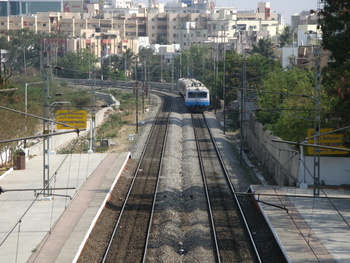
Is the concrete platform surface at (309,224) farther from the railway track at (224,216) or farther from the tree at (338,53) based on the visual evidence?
the tree at (338,53)

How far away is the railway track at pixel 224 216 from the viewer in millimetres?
20281

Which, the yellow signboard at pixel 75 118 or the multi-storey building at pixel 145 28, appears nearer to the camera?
the yellow signboard at pixel 75 118

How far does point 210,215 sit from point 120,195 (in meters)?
5.55

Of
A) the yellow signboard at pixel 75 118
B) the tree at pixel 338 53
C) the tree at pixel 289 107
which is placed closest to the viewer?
the tree at pixel 338 53

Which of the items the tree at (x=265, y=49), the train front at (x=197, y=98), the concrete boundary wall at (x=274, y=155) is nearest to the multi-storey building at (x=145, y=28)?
the tree at (x=265, y=49)

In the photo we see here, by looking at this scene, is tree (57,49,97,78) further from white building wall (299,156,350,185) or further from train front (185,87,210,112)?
white building wall (299,156,350,185)

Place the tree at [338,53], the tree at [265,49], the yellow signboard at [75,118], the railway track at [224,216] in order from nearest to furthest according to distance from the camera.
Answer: the railway track at [224,216]
the tree at [338,53]
the yellow signboard at [75,118]
the tree at [265,49]

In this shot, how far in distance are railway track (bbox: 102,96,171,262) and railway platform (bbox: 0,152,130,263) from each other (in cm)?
88

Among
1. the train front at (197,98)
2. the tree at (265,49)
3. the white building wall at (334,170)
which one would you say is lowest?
the white building wall at (334,170)

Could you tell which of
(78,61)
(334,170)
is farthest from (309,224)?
(78,61)

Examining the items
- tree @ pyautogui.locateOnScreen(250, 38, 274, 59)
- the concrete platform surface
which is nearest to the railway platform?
the concrete platform surface

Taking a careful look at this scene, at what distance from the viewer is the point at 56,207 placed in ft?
85.3

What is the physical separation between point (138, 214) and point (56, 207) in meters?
3.12

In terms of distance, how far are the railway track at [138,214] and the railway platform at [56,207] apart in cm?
88
